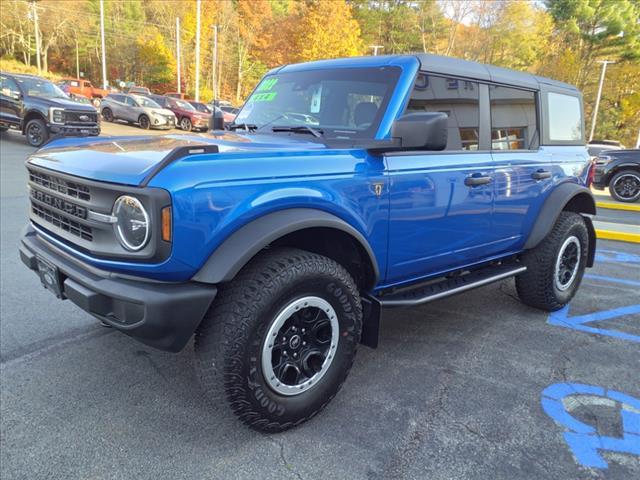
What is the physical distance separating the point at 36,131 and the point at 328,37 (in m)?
24.9

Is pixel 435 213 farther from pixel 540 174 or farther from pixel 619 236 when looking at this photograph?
pixel 619 236

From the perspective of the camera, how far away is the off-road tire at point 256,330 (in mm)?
2191

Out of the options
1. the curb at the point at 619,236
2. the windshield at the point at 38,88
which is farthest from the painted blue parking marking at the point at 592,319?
the windshield at the point at 38,88

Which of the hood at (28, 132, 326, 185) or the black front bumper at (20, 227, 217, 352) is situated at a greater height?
the hood at (28, 132, 326, 185)

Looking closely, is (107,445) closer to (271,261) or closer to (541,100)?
(271,261)

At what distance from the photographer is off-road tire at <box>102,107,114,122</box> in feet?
82.0

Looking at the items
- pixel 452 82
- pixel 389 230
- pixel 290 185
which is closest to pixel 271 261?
pixel 290 185

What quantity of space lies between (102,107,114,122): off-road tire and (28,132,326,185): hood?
24578mm

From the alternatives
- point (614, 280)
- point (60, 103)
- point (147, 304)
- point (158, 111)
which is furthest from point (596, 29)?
point (147, 304)

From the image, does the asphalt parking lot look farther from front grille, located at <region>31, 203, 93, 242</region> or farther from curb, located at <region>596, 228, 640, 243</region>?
curb, located at <region>596, 228, 640, 243</region>

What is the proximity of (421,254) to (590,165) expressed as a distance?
263 cm

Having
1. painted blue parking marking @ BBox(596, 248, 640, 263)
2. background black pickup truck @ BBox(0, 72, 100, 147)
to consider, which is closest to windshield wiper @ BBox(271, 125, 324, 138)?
painted blue parking marking @ BBox(596, 248, 640, 263)

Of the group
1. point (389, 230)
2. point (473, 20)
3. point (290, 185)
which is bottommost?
point (389, 230)

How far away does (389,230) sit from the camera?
2.81 meters
